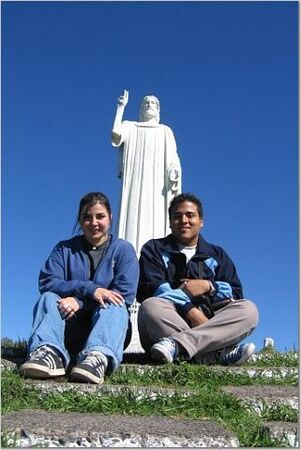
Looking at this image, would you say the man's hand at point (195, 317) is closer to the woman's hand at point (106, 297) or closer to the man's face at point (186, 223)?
the man's face at point (186, 223)

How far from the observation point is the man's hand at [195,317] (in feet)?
15.1

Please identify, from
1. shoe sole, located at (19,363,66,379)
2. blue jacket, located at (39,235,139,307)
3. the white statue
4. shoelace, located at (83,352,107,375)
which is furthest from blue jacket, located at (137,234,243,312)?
the white statue

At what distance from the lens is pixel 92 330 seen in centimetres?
390

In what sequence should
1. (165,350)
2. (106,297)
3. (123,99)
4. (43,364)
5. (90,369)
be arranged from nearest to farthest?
1. (90,369)
2. (43,364)
3. (106,297)
4. (165,350)
5. (123,99)

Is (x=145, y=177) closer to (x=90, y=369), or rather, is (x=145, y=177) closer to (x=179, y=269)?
(x=179, y=269)

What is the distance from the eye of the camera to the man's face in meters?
4.94

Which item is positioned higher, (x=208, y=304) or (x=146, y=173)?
(x=146, y=173)

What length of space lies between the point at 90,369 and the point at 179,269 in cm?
158

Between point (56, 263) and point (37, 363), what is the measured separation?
39.9 inches

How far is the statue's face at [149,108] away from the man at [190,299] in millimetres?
7746

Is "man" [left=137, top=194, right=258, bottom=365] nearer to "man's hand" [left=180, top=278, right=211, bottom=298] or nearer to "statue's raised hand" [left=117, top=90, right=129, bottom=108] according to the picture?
"man's hand" [left=180, top=278, right=211, bottom=298]

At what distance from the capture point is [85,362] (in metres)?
3.56

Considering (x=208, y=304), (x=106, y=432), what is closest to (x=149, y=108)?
(x=208, y=304)

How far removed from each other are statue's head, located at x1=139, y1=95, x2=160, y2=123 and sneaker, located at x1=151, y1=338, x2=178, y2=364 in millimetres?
8757
